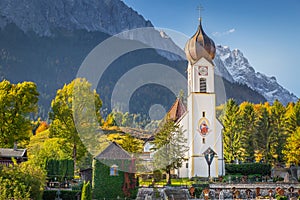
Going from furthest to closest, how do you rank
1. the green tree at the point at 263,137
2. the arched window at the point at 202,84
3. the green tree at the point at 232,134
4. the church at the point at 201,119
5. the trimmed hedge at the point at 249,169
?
the green tree at the point at 232,134
the green tree at the point at 263,137
the arched window at the point at 202,84
the trimmed hedge at the point at 249,169
the church at the point at 201,119

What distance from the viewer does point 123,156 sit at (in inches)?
1335

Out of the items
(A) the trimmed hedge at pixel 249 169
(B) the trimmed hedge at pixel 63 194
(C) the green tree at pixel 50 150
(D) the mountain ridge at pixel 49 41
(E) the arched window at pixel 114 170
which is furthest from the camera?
(D) the mountain ridge at pixel 49 41

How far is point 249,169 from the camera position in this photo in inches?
1802

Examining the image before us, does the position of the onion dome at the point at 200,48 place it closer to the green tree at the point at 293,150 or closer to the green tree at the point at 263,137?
the green tree at the point at 263,137

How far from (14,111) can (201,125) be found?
1907cm

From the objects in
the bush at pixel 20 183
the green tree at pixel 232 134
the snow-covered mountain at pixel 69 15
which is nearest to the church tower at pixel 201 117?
the green tree at pixel 232 134

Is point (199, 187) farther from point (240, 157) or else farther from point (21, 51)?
point (21, 51)

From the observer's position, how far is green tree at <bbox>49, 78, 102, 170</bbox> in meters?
39.5

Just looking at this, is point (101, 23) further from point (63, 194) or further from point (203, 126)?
point (63, 194)

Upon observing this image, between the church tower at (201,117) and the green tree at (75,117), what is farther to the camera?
the church tower at (201,117)

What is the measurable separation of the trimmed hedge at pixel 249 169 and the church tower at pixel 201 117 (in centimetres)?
195

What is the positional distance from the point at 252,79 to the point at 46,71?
81386 millimetres

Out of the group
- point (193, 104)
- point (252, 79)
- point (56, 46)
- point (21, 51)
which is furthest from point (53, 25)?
point (193, 104)

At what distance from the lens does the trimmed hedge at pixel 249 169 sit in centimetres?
4578
